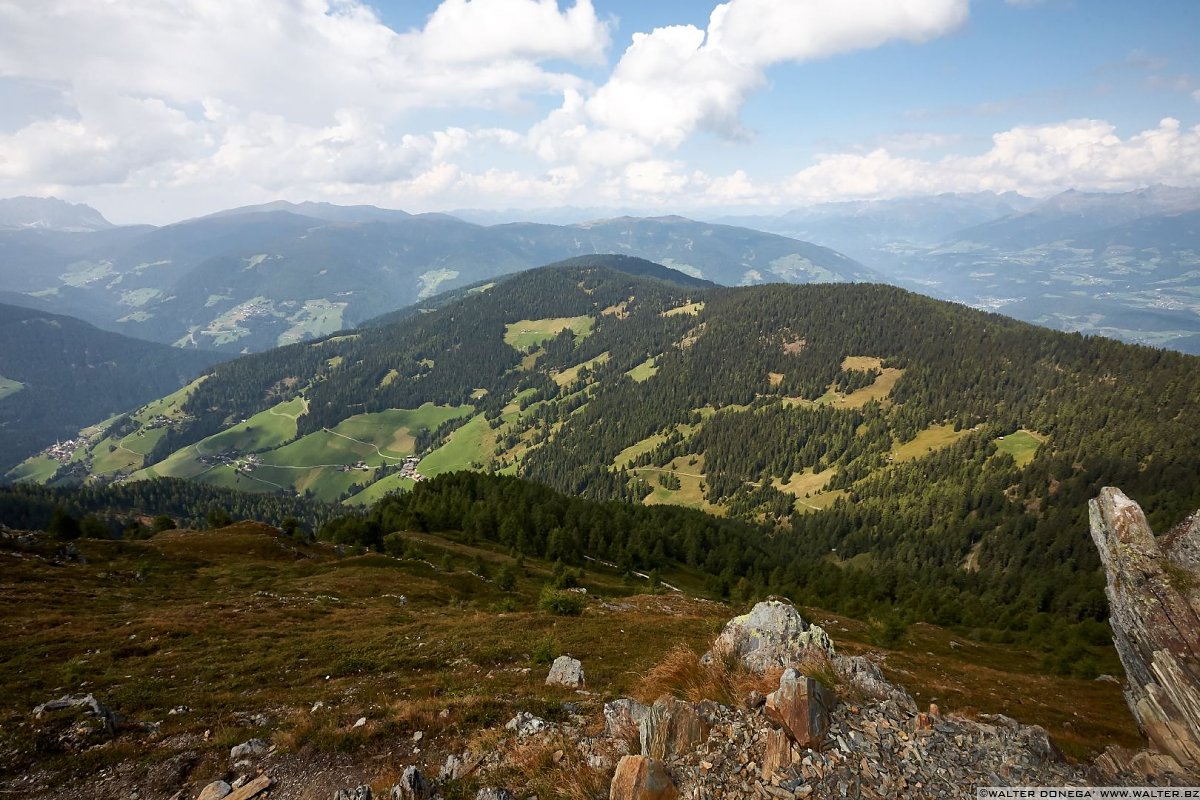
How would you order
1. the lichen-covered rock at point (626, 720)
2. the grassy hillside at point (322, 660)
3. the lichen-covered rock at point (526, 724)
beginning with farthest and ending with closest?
the grassy hillside at point (322, 660) → the lichen-covered rock at point (526, 724) → the lichen-covered rock at point (626, 720)

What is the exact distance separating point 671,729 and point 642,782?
84.7 inches

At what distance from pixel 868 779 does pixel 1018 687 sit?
46.6m

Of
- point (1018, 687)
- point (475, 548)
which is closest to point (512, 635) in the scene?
point (1018, 687)

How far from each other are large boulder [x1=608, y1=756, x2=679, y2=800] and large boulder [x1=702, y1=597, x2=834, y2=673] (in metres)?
6.84

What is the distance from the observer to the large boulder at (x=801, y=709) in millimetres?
12938

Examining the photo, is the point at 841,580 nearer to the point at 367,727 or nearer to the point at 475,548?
the point at 475,548

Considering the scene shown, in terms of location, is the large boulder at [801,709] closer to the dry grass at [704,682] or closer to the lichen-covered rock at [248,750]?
the dry grass at [704,682]

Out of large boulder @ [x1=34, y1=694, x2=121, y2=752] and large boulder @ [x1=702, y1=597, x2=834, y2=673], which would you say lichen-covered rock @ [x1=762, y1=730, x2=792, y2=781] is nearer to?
large boulder @ [x1=702, y1=597, x2=834, y2=673]

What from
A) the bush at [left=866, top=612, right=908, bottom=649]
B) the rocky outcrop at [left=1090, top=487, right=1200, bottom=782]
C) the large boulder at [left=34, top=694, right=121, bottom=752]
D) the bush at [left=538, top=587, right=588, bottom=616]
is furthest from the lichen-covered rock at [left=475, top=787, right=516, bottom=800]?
the bush at [left=866, top=612, right=908, bottom=649]

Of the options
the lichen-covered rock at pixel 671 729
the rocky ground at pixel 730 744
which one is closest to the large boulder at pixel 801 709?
the rocky ground at pixel 730 744

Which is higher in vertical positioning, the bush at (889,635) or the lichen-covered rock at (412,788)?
the lichen-covered rock at (412,788)

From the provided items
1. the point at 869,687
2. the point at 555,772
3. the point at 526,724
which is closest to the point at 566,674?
the point at 526,724

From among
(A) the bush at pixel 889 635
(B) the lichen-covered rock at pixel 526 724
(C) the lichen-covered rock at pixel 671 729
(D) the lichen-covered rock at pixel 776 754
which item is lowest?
(A) the bush at pixel 889 635

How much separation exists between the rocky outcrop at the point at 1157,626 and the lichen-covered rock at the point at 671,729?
11.7 meters
